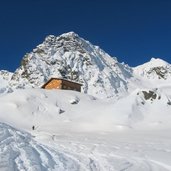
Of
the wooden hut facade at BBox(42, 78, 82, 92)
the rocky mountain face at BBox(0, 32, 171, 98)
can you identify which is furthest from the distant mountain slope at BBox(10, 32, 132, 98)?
the wooden hut facade at BBox(42, 78, 82, 92)

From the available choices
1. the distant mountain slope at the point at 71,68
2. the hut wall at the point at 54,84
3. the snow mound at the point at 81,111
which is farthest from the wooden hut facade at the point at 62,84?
the distant mountain slope at the point at 71,68

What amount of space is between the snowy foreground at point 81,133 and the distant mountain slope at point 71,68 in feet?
287

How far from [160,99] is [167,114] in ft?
13.8

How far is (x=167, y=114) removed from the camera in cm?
4128

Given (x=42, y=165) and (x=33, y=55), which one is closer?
(x=42, y=165)

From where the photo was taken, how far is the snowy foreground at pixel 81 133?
1320cm

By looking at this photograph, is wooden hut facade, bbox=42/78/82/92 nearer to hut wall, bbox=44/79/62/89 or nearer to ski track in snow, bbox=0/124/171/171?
hut wall, bbox=44/79/62/89

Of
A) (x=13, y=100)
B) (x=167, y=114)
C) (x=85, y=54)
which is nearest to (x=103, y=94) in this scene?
(x=85, y=54)

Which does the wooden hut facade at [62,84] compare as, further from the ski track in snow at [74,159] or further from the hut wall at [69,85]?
the ski track in snow at [74,159]

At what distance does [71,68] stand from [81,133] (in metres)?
133

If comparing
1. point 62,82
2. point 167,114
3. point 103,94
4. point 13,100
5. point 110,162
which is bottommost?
point 110,162

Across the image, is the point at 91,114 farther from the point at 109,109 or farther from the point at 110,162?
the point at 110,162

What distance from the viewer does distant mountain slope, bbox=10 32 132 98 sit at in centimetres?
15079

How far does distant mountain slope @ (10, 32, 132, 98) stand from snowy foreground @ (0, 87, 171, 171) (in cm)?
8759
